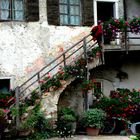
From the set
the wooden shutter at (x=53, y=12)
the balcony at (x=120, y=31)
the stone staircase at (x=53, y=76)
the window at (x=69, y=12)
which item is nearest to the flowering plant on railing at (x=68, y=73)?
the stone staircase at (x=53, y=76)

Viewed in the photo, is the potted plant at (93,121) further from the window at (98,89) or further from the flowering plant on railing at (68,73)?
the window at (98,89)

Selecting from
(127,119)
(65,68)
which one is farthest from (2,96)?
(127,119)

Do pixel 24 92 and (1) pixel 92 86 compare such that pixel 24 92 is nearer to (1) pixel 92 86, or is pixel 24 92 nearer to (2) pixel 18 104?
(2) pixel 18 104

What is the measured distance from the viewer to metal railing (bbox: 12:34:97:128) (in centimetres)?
1398

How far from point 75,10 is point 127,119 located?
5089 millimetres

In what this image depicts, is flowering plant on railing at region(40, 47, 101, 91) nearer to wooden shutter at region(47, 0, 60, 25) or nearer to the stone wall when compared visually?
the stone wall

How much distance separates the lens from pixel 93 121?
13.6 meters

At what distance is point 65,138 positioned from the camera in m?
13.0

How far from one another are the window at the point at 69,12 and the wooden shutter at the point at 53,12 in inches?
11.6

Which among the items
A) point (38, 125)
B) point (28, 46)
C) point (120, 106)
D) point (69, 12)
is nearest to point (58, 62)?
point (28, 46)

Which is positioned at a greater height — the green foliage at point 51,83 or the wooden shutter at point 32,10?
the wooden shutter at point 32,10

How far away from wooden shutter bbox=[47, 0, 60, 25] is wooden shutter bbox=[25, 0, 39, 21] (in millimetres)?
499

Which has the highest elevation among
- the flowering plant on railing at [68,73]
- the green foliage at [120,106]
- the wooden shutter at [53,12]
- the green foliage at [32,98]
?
the wooden shutter at [53,12]

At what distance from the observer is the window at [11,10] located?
14.8 metres
